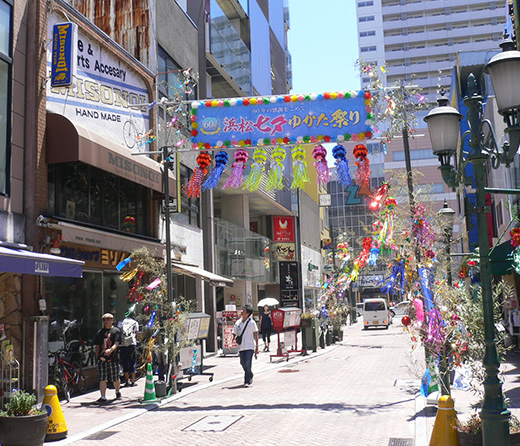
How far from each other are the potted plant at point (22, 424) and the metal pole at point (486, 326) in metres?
5.81

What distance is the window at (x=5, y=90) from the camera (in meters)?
12.4

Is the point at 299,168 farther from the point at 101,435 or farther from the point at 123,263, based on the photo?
the point at 101,435

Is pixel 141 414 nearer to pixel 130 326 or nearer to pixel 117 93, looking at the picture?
pixel 130 326

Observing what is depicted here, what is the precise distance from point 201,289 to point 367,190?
12.7 m

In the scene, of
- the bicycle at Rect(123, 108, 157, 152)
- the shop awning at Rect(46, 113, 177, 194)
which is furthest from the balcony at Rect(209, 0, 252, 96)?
the shop awning at Rect(46, 113, 177, 194)

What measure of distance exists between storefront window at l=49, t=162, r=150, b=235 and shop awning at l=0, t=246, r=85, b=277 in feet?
8.54

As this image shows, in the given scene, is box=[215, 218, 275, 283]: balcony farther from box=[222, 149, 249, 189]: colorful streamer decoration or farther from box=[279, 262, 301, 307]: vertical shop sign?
box=[222, 149, 249, 189]: colorful streamer decoration

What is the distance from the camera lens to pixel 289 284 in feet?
144

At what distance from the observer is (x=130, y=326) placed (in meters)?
14.0

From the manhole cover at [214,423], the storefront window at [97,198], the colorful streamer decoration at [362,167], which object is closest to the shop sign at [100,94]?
the storefront window at [97,198]

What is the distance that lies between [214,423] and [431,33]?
110 meters

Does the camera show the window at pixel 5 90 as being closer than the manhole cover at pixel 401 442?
No

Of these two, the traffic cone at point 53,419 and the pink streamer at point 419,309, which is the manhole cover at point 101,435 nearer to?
the traffic cone at point 53,419

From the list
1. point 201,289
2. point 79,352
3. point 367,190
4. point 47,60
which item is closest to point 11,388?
point 79,352
